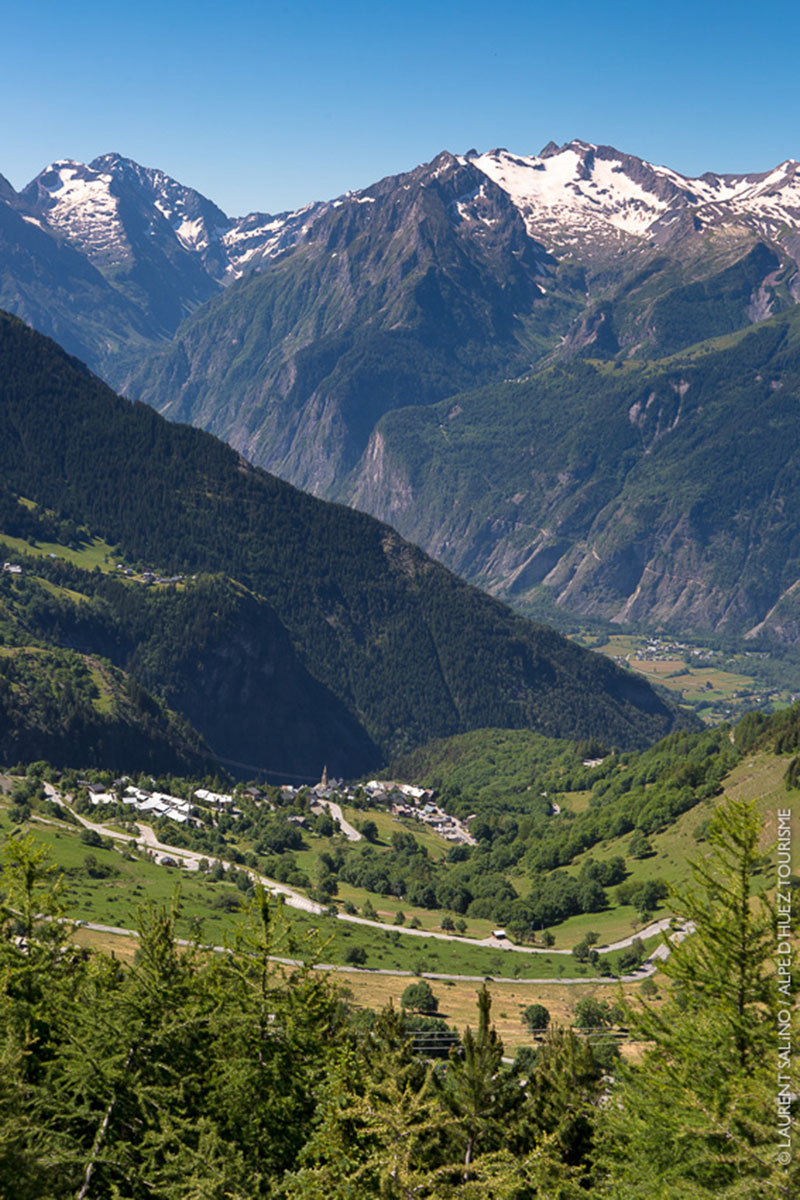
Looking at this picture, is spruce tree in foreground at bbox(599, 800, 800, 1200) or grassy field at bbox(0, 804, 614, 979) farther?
grassy field at bbox(0, 804, 614, 979)

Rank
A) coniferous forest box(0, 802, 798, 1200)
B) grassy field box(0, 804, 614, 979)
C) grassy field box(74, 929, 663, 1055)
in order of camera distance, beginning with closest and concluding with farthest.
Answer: coniferous forest box(0, 802, 798, 1200)
grassy field box(74, 929, 663, 1055)
grassy field box(0, 804, 614, 979)

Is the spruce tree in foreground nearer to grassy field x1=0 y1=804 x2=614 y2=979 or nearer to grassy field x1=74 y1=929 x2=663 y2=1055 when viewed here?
grassy field x1=74 y1=929 x2=663 y2=1055

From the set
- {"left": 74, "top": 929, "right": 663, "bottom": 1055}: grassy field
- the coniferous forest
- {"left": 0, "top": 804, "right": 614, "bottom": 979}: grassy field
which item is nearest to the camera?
the coniferous forest

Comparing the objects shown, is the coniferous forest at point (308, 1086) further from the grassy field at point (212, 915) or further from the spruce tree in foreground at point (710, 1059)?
the grassy field at point (212, 915)

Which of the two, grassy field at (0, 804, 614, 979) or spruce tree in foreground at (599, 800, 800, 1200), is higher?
spruce tree in foreground at (599, 800, 800, 1200)

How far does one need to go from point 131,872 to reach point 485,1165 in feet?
495

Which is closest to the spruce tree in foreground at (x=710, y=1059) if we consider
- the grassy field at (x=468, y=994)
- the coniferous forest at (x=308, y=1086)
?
the coniferous forest at (x=308, y=1086)

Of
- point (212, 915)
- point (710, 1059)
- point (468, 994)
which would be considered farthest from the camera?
point (212, 915)

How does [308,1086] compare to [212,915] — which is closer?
[308,1086]

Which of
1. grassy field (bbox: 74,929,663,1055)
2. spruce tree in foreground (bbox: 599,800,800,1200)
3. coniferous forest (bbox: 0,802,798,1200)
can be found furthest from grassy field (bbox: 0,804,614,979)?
spruce tree in foreground (bbox: 599,800,800,1200)

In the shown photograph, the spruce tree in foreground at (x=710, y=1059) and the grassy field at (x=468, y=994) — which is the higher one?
the spruce tree in foreground at (x=710, y=1059)

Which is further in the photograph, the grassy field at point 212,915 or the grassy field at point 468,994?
the grassy field at point 212,915

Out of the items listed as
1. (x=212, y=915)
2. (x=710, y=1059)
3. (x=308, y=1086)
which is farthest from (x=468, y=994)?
(x=710, y=1059)

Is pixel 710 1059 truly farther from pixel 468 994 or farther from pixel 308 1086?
pixel 468 994
